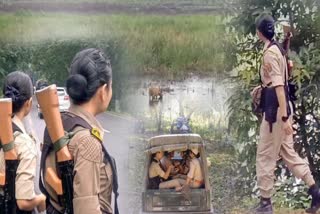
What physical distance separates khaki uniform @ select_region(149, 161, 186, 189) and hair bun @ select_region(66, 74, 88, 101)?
171 cm

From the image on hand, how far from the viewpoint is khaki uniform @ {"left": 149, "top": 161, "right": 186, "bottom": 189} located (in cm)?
454

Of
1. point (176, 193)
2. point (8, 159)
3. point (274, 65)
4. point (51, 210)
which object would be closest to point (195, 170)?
point (176, 193)

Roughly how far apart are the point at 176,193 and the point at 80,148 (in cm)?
178

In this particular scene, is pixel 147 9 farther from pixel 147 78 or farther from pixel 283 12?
pixel 283 12

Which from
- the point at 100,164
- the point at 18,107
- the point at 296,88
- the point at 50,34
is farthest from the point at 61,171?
the point at 296,88

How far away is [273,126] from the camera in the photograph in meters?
4.62

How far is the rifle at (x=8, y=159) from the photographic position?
10.8 feet

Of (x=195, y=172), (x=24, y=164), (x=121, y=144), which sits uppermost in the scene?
(x=24, y=164)

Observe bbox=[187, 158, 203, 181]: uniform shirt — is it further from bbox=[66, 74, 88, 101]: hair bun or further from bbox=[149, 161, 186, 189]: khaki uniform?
bbox=[66, 74, 88, 101]: hair bun

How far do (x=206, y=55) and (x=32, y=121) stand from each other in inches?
→ 44.2

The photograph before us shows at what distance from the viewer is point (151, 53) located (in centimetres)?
470

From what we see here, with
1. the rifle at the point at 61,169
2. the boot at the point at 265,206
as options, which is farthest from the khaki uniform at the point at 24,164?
the boot at the point at 265,206

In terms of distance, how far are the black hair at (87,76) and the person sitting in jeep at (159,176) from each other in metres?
1.64

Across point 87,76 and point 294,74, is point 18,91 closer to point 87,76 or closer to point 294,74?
point 87,76
